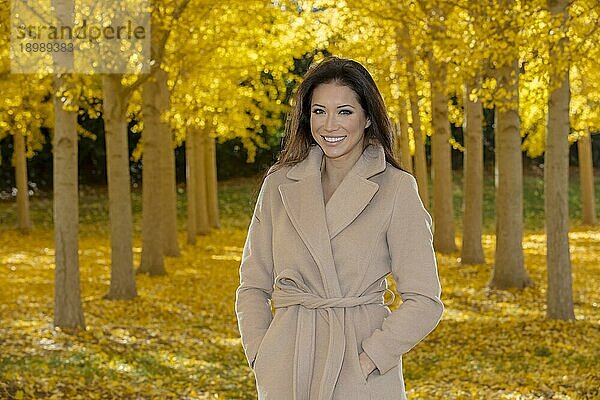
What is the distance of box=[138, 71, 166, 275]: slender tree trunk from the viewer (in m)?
16.5

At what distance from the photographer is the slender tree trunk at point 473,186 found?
17.0 m

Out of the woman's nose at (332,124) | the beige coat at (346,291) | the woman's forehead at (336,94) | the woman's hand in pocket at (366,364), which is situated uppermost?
the woman's forehead at (336,94)

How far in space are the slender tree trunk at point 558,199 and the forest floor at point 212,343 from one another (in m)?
0.33

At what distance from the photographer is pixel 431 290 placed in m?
3.21

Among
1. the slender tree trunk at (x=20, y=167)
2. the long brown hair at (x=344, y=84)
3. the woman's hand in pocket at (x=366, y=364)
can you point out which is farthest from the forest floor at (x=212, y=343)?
the slender tree trunk at (x=20, y=167)

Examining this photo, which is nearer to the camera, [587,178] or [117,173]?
[117,173]

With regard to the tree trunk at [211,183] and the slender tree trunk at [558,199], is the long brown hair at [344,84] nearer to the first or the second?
the slender tree trunk at [558,199]

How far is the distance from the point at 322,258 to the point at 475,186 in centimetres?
1429

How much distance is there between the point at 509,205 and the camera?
13984 millimetres

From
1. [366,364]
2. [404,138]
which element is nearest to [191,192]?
[404,138]

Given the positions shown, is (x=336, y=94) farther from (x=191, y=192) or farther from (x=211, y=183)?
(x=211, y=183)

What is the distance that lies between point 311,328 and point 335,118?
717mm

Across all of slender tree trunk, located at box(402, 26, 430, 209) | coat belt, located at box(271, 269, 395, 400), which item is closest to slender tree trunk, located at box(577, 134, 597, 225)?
slender tree trunk, located at box(402, 26, 430, 209)

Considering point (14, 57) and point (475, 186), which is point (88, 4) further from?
point (475, 186)
